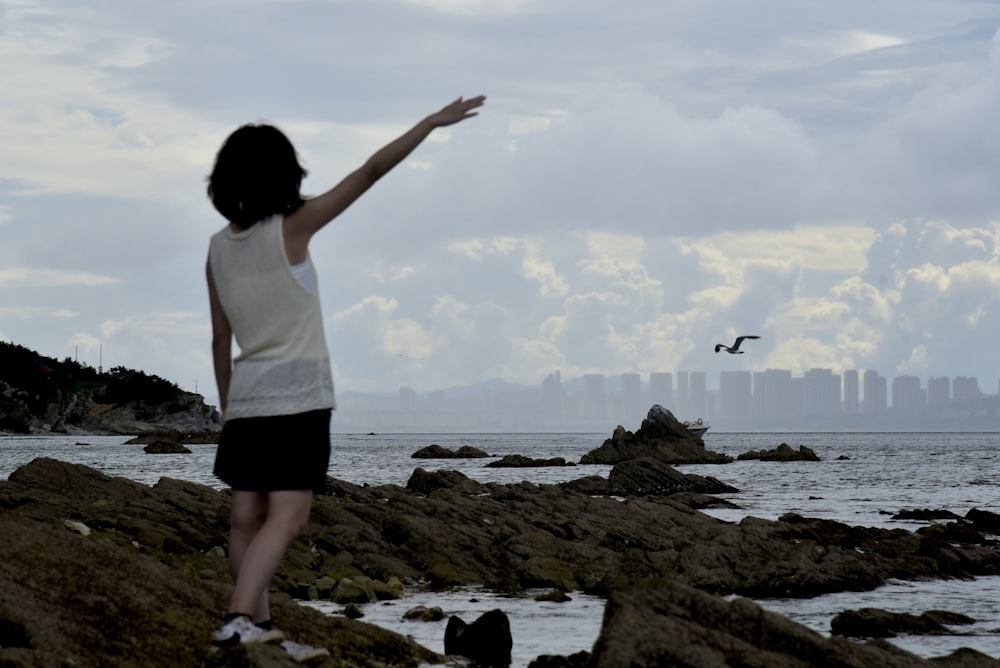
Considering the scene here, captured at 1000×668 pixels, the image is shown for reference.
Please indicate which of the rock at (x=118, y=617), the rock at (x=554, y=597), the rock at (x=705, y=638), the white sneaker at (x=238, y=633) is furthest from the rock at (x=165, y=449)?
the white sneaker at (x=238, y=633)

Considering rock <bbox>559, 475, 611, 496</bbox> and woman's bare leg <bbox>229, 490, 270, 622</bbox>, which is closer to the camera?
woman's bare leg <bbox>229, 490, 270, 622</bbox>

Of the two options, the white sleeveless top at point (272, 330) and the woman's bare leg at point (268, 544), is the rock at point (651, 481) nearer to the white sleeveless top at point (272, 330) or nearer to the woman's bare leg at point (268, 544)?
the woman's bare leg at point (268, 544)

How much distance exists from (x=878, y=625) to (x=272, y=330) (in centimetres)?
940

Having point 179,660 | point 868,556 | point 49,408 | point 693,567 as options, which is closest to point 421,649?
point 179,660

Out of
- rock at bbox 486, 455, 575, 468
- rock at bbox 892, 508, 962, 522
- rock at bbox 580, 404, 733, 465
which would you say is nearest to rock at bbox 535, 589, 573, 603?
rock at bbox 892, 508, 962, 522

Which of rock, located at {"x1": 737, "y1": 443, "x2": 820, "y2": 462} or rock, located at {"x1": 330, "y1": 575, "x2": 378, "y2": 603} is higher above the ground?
rock, located at {"x1": 330, "y1": 575, "x2": 378, "y2": 603}

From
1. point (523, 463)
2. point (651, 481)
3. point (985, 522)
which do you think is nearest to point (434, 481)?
point (651, 481)

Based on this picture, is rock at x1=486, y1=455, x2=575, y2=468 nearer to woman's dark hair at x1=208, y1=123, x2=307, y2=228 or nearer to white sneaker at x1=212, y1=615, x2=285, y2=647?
white sneaker at x1=212, y1=615, x2=285, y2=647

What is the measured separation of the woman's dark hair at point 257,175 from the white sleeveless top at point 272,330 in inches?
3.2

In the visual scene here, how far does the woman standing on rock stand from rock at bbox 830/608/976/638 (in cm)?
876

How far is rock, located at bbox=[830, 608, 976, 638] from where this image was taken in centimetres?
1277

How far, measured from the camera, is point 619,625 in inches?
238

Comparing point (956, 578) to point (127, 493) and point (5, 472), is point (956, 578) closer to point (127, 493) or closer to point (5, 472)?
point (127, 493)

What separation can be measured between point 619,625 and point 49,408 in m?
148
